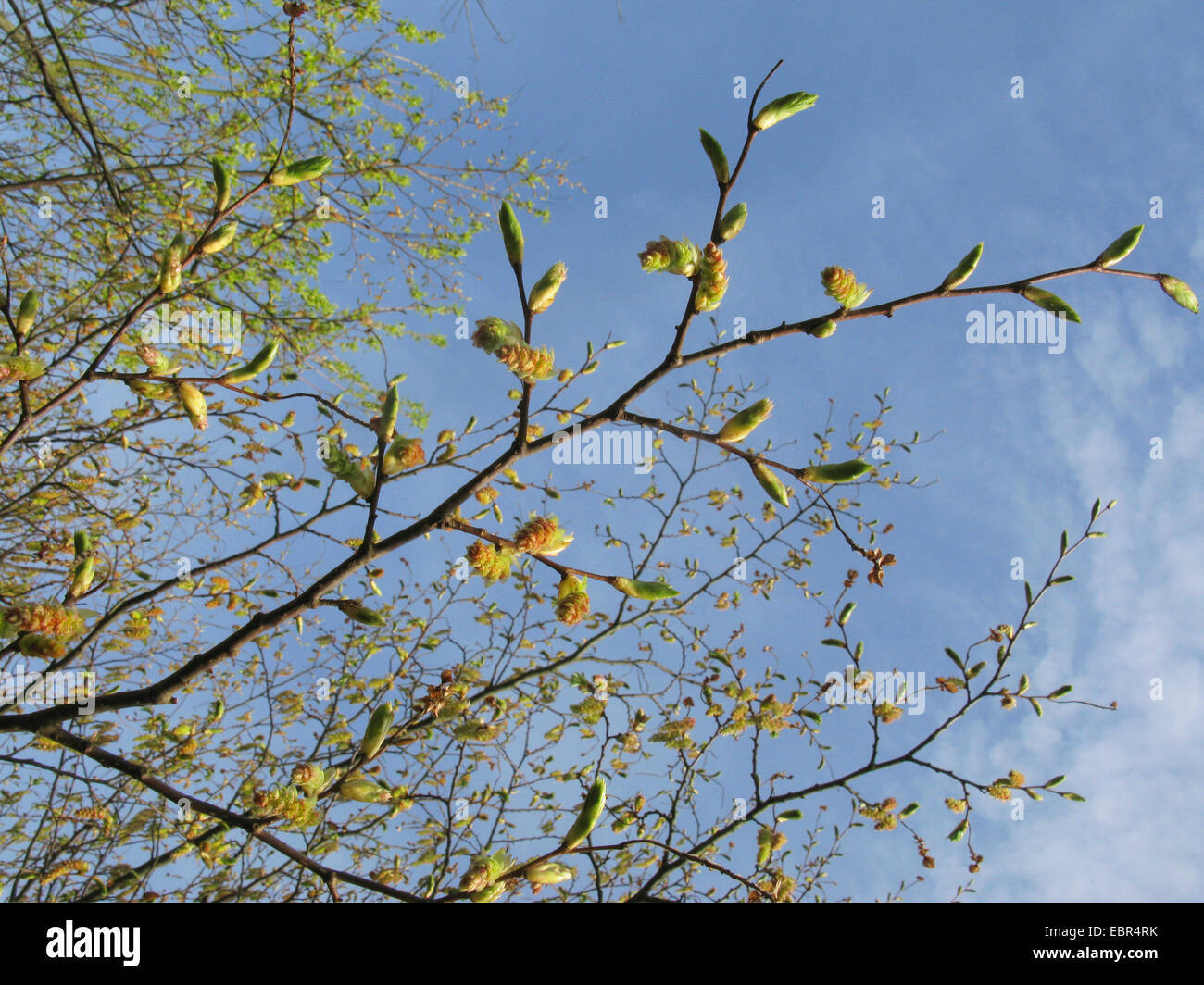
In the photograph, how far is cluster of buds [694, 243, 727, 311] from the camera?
101cm

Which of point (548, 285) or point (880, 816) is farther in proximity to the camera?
point (880, 816)

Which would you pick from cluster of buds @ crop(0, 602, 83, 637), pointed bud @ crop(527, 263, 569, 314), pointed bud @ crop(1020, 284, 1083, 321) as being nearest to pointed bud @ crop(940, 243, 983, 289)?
pointed bud @ crop(1020, 284, 1083, 321)

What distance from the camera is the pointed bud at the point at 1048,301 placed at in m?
1.05

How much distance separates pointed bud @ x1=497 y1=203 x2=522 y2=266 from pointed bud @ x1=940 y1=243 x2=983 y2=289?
71cm

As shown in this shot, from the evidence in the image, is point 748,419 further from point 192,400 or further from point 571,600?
point 192,400

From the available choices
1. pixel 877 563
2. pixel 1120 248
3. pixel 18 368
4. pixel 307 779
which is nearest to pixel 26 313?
pixel 18 368

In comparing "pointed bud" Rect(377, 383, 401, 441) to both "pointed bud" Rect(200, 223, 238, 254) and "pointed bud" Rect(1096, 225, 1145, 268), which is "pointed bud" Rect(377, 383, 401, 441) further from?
"pointed bud" Rect(1096, 225, 1145, 268)

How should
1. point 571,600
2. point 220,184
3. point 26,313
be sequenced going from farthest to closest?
point 26,313 < point 220,184 < point 571,600

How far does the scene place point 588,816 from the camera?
3.08ft

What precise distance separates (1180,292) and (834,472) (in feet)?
2.24

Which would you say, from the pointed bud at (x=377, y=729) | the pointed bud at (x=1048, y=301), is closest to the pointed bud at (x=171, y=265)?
the pointed bud at (x=377, y=729)
